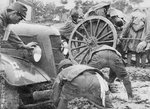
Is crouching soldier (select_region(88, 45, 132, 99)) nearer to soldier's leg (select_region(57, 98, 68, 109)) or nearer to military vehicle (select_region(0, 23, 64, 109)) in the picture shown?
military vehicle (select_region(0, 23, 64, 109))

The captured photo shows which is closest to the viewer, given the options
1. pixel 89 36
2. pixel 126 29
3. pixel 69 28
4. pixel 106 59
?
pixel 106 59

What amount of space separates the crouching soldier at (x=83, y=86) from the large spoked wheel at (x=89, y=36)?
4.89 metres

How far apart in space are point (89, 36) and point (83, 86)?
5519mm

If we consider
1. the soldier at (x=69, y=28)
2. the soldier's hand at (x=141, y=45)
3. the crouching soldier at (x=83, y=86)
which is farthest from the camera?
the soldier at (x=69, y=28)

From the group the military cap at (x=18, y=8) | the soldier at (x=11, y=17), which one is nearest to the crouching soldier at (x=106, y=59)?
the soldier at (x=11, y=17)

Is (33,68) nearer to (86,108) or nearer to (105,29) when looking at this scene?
(86,108)

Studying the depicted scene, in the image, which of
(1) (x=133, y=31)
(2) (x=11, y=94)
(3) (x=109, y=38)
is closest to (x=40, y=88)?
(2) (x=11, y=94)

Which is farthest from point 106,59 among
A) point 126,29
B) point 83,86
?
point 126,29

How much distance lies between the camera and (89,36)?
9.31m

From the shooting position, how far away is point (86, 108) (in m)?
5.17

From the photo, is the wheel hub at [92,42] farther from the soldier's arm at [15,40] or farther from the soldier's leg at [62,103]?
the soldier's leg at [62,103]

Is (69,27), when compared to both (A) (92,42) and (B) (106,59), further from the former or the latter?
(B) (106,59)

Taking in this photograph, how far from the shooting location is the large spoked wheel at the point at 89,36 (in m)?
8.99

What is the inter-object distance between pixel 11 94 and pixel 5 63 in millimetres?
502
